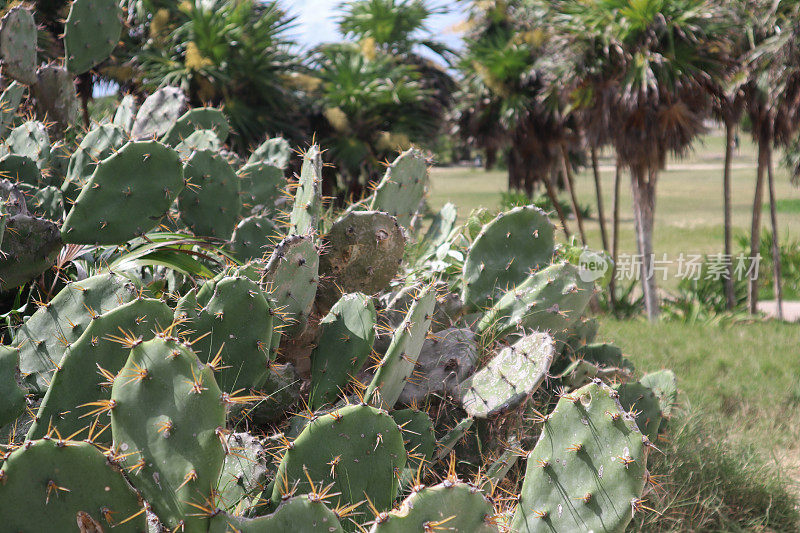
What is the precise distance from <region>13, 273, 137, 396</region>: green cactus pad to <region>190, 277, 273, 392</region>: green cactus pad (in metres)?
0.29

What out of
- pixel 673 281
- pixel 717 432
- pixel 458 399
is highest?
pixel 458 399

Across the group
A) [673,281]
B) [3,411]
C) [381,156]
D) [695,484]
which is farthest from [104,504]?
[673,281]

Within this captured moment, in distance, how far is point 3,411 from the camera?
1888mm

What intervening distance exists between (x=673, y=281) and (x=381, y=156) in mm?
11741

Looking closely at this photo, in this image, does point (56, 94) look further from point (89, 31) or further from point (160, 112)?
point (160, 112)

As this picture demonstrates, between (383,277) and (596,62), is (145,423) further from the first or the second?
(596,62)

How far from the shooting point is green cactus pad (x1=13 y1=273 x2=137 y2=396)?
83.0 inches

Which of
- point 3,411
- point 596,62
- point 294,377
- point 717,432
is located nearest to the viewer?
point 3,411

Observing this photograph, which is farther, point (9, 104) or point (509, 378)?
point (9, 104)

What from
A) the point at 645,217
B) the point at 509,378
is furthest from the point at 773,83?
the point at 509,378

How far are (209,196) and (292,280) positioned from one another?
0.92m

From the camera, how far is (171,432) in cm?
152

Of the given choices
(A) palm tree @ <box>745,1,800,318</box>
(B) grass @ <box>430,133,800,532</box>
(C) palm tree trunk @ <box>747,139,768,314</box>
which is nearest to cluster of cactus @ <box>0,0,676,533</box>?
(B) grass @ <box>430,133,800,532</box>

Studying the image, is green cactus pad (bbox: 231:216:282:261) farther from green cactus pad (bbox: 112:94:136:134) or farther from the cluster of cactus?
green cactus pad (bbox: 112:94:136:134)
